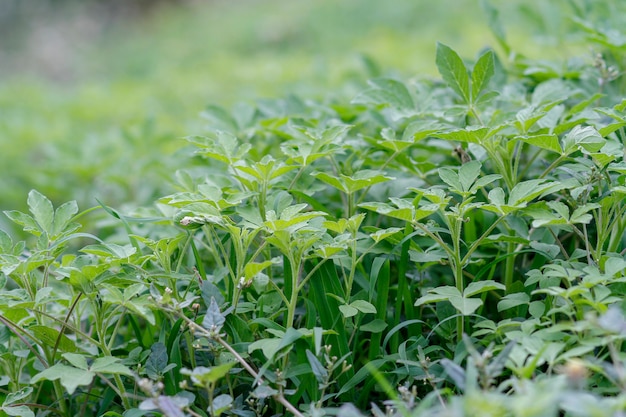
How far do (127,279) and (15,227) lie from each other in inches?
77.8

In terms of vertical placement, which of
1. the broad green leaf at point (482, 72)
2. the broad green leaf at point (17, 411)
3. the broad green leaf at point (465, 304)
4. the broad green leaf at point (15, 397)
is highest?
the broad green leaf at point (482, 72)

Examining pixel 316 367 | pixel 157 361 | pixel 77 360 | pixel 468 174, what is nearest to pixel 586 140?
pixel 468 174

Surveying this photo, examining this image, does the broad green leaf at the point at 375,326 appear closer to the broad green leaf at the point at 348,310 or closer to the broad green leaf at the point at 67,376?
the broad green leaf at the point at 348,310

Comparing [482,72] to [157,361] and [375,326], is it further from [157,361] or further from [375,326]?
[157,361]

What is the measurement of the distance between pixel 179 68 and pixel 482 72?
5.33 meters

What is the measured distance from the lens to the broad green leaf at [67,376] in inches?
49.2

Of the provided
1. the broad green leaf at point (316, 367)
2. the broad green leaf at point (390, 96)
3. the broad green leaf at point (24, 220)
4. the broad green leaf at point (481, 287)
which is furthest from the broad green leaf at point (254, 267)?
the broad green leaf at point (390, 96)

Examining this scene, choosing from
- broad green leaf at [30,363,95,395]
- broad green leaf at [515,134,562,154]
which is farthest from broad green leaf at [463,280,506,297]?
broad green leaf at [30,363,95,395]

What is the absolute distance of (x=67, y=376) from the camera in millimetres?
1274

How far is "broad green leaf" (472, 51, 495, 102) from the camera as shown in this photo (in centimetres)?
162

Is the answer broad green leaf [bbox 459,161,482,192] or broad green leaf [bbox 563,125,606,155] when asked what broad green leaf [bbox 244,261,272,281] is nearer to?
broad green leaf [bbox 459,161,482,192]

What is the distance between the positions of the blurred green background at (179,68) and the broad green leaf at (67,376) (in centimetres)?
42

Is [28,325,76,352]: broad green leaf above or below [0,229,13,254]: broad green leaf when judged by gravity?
below

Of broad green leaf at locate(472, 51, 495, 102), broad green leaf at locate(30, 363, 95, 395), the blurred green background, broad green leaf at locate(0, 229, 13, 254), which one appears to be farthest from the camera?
the blurred green background
